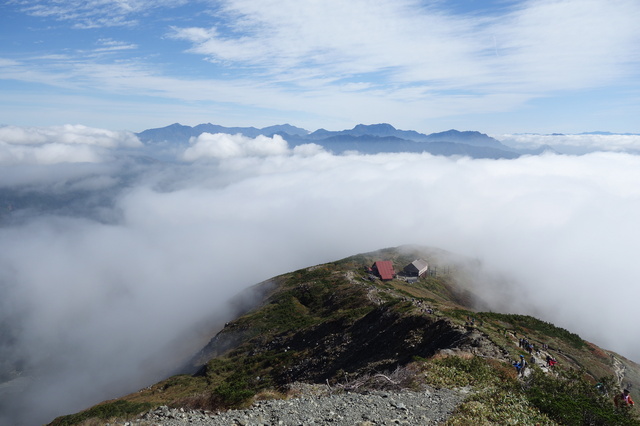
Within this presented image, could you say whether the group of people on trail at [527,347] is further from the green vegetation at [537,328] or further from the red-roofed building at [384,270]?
the red-roofed building at [384,270]

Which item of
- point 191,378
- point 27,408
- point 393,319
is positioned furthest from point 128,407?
point 27,408

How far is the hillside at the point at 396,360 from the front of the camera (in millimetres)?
21359

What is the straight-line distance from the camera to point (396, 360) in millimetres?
36469

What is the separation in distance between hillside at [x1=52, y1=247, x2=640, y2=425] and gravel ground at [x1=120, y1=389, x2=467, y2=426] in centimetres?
168

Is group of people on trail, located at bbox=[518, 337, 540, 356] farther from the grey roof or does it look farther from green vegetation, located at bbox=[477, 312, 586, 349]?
the grey roof

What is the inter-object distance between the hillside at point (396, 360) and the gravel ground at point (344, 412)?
66.0 inches

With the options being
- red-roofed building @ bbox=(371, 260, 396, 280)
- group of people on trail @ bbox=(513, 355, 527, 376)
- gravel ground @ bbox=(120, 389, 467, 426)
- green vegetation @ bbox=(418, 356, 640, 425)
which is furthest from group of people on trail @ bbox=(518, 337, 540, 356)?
red-roofed building @ bbox=(371, 260, 396, 280)

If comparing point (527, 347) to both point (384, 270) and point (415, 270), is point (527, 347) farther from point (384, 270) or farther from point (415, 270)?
point (415, 270)

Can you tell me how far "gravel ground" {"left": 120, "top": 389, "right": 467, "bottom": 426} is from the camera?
741 inches

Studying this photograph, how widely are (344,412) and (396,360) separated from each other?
1795cm

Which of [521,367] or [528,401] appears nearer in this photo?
[528,401]

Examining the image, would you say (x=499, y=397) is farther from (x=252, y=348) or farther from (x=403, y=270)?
(x=403, y=270)

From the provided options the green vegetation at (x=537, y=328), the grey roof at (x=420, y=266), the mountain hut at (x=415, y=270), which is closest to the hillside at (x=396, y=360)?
the green vegetation at (x=537, y=328)

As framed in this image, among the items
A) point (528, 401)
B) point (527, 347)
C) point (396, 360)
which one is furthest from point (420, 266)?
point (528, 401)
